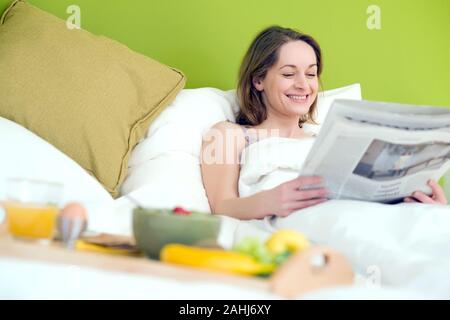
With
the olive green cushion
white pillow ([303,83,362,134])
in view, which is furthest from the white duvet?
white pillow ([303,83,362,134])

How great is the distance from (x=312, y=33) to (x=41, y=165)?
1.32 m

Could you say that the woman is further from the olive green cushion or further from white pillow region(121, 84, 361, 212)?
the olive green cushion

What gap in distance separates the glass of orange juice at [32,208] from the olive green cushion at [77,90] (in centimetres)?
83

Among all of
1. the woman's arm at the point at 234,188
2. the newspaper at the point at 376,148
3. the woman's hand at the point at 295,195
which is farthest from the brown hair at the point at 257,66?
the newspaper at the point at 376,148

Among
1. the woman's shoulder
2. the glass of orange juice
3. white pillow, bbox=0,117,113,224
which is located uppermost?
the woman's shoulder

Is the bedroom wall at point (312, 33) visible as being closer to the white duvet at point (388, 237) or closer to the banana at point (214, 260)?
the white duvet at point (388, 237)

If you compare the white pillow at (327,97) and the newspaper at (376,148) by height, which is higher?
the white pillow at (327,97)

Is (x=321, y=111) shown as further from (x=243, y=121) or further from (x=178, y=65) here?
(x=178, y=65)

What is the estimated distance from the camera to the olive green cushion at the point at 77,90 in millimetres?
1815

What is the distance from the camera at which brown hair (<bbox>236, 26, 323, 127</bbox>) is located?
219 centimetres

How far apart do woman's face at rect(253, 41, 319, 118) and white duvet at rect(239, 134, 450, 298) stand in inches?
20.6

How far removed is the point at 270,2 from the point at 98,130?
36.6 inches

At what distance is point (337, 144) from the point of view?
58.5 inches
